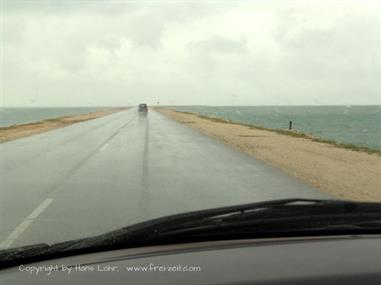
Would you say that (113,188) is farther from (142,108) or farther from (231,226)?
(142,108)

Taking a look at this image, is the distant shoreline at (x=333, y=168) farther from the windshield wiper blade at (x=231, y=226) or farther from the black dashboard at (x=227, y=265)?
the black dashboard at (x=227, y=265)

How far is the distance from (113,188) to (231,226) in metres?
8.19

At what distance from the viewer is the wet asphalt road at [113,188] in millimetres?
8164

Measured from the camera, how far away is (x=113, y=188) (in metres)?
11.6

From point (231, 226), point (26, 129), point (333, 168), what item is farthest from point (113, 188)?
point (26, 129)

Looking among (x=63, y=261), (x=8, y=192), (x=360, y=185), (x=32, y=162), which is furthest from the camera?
(x=32, y=162)

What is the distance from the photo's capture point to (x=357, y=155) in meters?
22.4

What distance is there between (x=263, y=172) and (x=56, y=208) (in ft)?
22.1

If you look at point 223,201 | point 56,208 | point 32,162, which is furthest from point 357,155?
point 56,208

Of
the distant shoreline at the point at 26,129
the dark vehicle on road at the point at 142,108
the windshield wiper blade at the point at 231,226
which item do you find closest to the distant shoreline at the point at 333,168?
the windshield wiper blade at the point at 231,226

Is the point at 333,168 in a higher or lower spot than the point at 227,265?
lower

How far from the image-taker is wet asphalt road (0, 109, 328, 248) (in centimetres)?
816

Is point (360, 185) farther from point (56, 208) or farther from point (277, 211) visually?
point (277, 211)

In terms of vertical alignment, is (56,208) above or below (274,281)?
below
